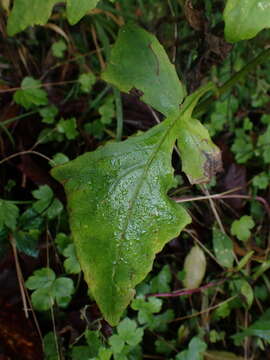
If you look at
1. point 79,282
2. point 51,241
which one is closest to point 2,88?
point 51,241

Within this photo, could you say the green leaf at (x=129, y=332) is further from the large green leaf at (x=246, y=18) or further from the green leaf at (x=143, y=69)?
the large green leaf at (x=246, y=18)

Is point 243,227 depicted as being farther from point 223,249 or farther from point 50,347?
point 50,347

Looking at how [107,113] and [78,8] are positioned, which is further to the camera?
[107,113]

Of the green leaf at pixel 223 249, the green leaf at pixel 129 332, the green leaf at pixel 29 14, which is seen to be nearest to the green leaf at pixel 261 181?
the green leaf at pixel 223 249

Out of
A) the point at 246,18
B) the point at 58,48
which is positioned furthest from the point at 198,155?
the point at 58,48

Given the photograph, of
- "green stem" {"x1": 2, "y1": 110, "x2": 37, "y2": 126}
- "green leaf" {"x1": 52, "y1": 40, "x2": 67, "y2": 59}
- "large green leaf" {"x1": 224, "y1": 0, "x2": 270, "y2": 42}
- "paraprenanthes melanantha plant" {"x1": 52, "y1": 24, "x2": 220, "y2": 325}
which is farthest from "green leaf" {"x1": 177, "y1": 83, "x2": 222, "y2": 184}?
"green leaf" {"x1": 52, "y1": 40, "x2": 67, "y2": 59}

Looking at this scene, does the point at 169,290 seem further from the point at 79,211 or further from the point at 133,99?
the point at 133,99
